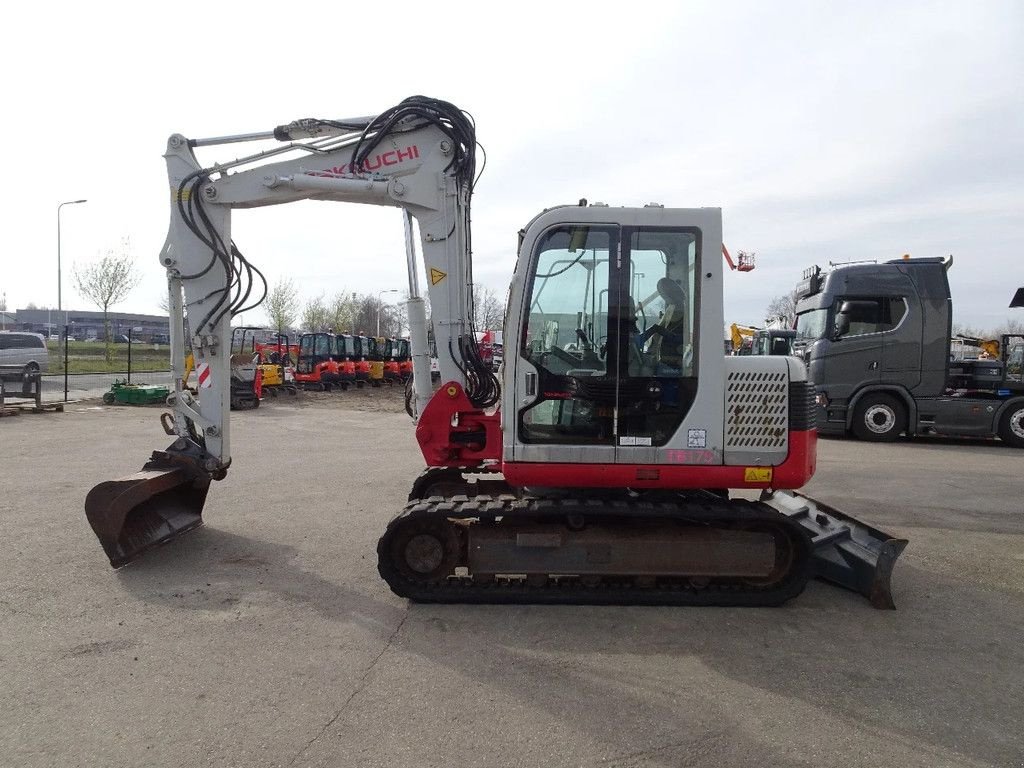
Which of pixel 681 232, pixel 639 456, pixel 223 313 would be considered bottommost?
pixel 639 456

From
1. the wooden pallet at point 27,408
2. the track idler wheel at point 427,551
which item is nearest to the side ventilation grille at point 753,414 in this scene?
the track idler wheel at point 427,551

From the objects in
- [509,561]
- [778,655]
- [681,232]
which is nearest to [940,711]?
[778,655]

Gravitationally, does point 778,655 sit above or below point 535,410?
below

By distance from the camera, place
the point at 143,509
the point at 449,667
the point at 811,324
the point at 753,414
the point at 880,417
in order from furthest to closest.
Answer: the point at 811,324 → the point at 880,417 → the point at 143,509 → the point at 753,414 → the point at 449,667

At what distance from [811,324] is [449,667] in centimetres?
1309

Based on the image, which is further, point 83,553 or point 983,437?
point 983,437

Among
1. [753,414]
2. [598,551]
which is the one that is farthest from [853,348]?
[598,551]

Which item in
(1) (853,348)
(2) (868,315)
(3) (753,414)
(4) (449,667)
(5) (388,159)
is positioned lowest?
(4) (449,667)

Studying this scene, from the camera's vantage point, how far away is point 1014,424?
44.5 ft

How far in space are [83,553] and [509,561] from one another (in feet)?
12.4

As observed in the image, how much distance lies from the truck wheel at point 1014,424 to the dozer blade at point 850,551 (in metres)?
10.6

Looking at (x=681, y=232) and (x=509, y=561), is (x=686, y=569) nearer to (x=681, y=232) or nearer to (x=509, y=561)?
(x=509, y=561)

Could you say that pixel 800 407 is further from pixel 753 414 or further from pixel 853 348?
pixel 853 348

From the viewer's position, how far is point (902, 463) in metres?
11.2
